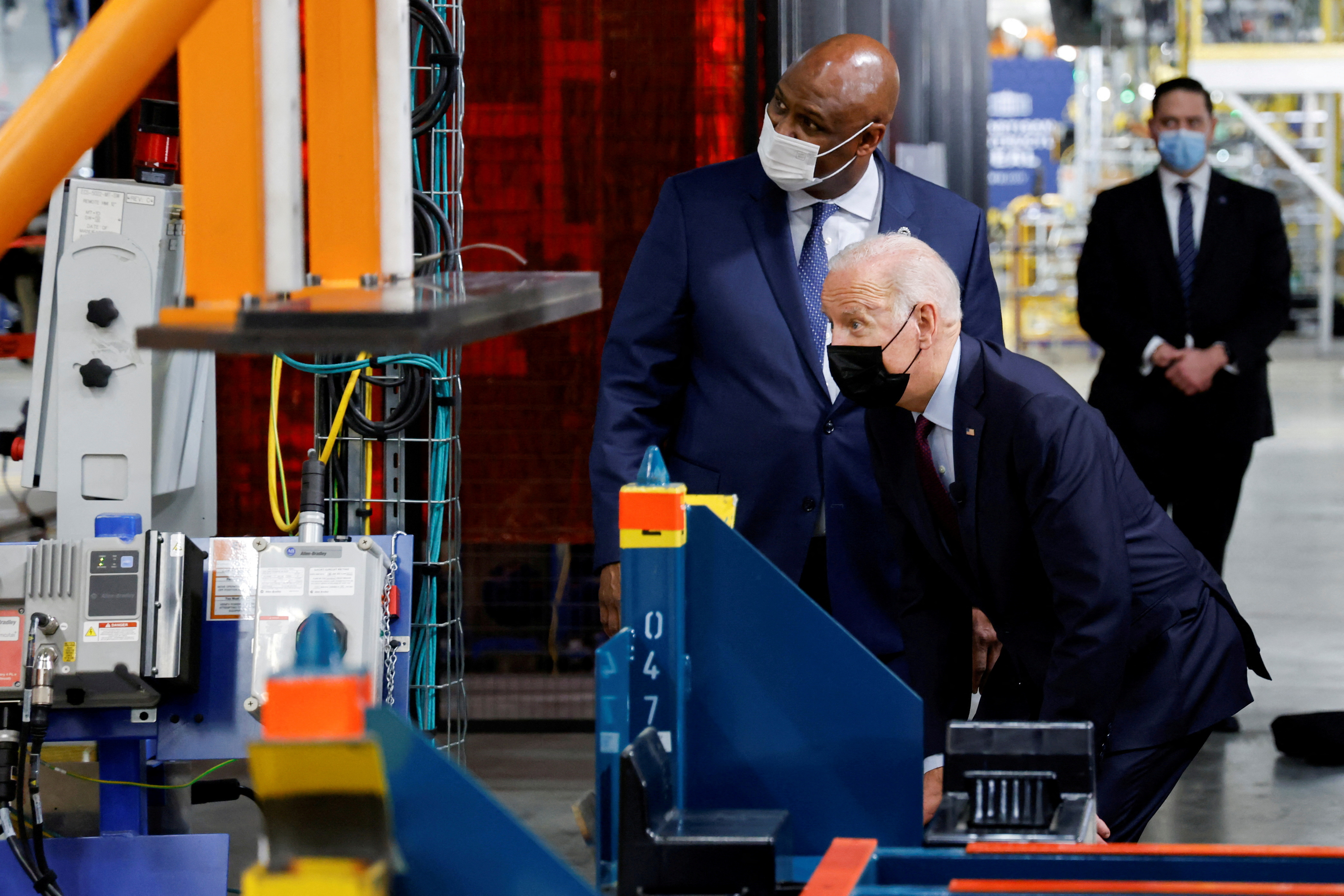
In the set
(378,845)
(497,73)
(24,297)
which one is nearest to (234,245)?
(378,845)

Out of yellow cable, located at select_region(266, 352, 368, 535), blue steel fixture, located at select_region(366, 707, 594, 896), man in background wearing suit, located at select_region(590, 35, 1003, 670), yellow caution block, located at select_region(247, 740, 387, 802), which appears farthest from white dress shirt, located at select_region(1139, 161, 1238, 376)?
yellow caution block, located at select_region(247, 740, 387, 802)

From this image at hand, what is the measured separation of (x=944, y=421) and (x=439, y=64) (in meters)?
1.38

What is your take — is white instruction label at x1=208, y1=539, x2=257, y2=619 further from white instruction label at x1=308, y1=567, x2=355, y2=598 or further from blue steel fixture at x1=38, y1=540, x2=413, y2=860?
white instruction label at x1=308, y1=567, x2=355, y2=598

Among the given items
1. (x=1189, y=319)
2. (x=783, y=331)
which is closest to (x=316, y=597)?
(x=783, y=331)

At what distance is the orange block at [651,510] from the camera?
179 cm

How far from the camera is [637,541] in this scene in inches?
71.3

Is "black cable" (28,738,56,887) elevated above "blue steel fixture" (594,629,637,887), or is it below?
below

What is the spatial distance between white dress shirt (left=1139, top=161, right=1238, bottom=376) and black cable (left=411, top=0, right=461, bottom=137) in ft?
8.25

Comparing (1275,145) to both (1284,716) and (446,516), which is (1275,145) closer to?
(1284,716)

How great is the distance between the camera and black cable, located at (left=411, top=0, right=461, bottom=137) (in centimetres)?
306

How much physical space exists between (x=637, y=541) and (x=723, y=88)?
3060mm

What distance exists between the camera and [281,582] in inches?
108

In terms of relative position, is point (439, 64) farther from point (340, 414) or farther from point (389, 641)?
point (389, 641)

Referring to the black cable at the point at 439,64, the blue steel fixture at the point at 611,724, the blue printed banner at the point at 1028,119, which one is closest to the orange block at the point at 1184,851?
the blue steel fixture at the point at 611,724
